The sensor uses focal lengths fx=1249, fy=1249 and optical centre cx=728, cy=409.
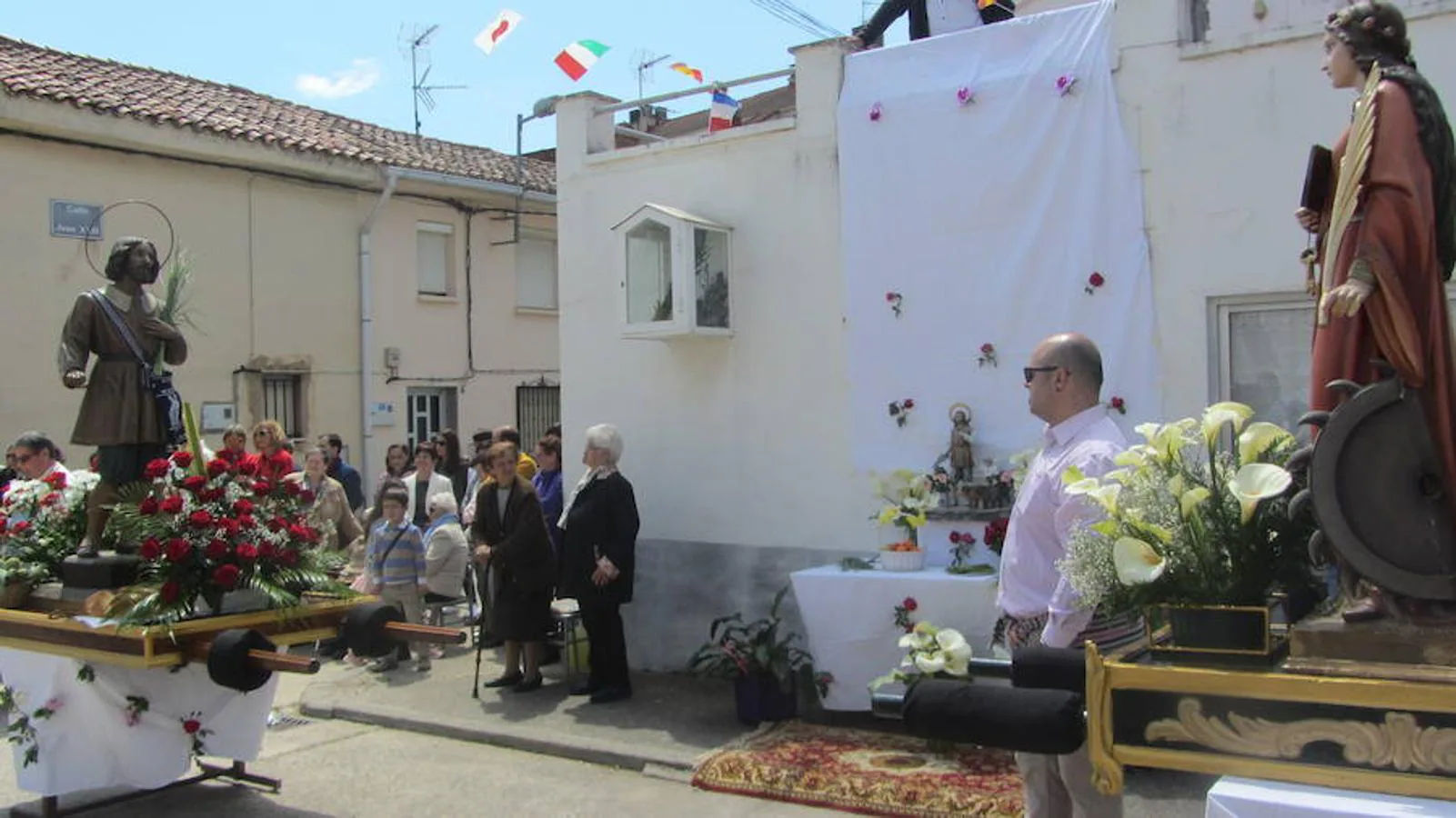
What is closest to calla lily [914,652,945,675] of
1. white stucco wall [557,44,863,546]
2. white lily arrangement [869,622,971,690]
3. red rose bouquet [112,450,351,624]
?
white lily arrangement [869,622,971,690]

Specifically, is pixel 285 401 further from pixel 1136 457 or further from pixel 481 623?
pixel 1136 457

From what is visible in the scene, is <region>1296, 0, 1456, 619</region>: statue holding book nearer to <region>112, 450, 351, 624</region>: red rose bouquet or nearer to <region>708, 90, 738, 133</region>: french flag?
<region>112, 450, 351, 624</region>: red rose bouquet

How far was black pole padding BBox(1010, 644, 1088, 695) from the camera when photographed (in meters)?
2.96

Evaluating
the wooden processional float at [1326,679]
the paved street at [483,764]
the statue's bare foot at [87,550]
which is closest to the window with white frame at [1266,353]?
the paved street at [483,764]

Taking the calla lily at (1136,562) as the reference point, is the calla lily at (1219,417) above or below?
above

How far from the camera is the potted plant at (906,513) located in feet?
23.0

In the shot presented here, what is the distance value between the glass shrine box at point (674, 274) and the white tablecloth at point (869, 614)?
1875 millimetres

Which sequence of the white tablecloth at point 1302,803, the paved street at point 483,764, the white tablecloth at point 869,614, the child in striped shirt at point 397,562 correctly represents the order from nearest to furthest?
the white tablecloth at point 1302,803 → the paved street at point 483,764 → the white tablecloth at point 869,614 → the child in striped shirt at point 397,562

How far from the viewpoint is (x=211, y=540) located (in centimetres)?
524

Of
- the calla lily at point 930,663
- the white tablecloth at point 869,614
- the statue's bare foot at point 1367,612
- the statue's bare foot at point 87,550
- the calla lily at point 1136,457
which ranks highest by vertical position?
the calla lily at point 1136,457

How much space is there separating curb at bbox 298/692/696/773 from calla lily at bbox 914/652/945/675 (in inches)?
136

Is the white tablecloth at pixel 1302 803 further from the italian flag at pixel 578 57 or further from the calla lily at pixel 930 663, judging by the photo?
the italian flag at pixel 578 57

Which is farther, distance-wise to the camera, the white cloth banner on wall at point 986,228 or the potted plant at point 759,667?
the potted plant at point 759,667

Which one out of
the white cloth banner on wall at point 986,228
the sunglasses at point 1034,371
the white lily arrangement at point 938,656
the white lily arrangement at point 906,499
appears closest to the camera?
the white lily arrangement at point 938,656
